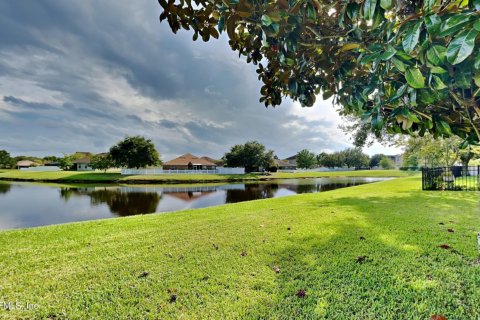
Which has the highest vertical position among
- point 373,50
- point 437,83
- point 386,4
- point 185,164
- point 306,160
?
point 306,160

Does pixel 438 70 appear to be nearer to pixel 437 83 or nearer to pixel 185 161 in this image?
pixel 437 83

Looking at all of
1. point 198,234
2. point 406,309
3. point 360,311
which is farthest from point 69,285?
point 406,309

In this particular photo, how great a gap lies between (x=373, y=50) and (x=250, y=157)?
4690 cm

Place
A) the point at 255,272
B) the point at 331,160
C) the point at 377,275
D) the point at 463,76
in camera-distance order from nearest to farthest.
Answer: the point at 463,76 → the point at 377,275 → the point at 255,272 → the point at 331,160

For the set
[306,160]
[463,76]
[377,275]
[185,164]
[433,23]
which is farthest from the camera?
[306,160]

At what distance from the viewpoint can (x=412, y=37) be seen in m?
1.21

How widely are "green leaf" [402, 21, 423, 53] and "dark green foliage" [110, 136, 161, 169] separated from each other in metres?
42.4

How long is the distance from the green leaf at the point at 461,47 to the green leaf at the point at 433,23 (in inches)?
4.7

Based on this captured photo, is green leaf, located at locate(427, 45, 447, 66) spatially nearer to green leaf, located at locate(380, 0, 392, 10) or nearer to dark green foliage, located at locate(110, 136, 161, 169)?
green leaf, located at locate(380, 0, 392, 10)

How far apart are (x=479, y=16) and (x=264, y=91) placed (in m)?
2.06

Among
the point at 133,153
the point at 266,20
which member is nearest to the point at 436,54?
the point at 266,20

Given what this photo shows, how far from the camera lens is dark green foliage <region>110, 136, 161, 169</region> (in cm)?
3875

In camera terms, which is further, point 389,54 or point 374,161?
point 374,161

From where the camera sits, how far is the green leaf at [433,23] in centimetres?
115
